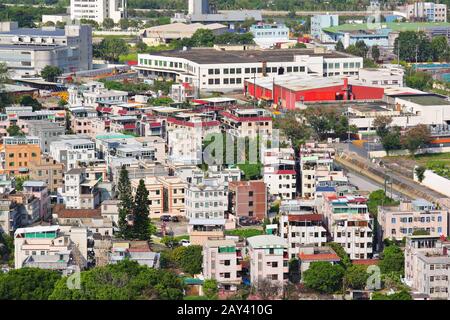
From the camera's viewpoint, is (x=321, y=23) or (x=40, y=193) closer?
(x=40, y=193)

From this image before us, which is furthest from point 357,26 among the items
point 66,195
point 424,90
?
point 66,195

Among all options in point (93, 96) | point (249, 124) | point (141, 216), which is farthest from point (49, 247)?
point (93, 96)

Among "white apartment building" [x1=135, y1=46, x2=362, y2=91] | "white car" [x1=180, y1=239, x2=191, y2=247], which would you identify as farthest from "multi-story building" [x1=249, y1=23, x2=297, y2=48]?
"white car" [x1=180, y1=239, x2=191, y2=247]

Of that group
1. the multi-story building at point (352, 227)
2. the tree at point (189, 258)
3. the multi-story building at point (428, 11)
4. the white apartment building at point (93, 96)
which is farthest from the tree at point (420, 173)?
the multi-story building at point (428, 11)

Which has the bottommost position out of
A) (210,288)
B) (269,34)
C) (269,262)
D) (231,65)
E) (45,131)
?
(210,288)

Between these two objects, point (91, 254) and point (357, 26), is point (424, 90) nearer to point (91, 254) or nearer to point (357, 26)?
point (357, 26)

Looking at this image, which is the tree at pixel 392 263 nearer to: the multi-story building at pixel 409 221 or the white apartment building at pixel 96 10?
the multi-story building at pixel 409 221

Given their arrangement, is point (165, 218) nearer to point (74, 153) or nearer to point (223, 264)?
point (74, 153)
